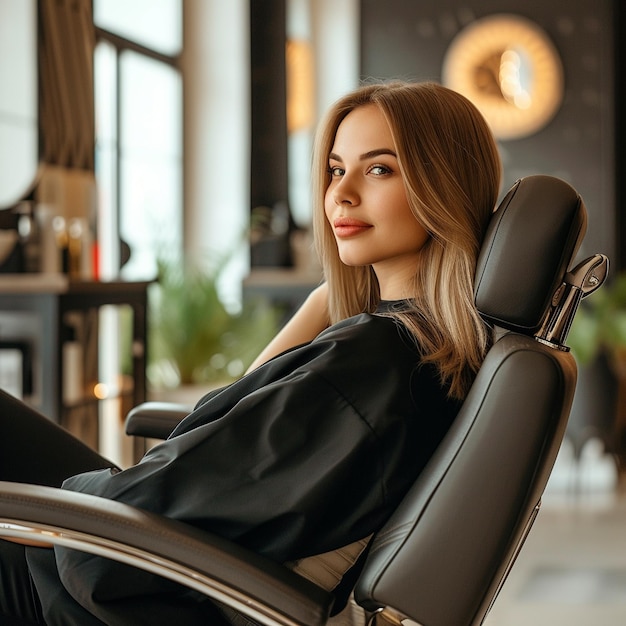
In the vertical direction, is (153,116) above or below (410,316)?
above

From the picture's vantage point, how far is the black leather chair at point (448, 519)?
1.17 meters

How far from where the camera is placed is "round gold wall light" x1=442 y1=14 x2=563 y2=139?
6.06 m

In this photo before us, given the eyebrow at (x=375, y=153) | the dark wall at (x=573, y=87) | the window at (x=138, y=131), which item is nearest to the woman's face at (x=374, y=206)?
the eyebrow at (x=375, y=153)

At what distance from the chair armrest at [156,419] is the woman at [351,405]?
33 centimetres

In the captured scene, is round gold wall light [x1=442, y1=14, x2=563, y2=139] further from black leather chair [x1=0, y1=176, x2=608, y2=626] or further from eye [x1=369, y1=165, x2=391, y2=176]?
black leather chair [x1=0, y1=176, x2=608, y2=626]

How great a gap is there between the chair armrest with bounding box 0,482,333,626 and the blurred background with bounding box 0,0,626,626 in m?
2.00

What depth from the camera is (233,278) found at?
6188 mm

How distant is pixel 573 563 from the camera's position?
11.8ft

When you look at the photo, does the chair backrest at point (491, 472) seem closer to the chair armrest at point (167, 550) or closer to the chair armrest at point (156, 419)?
the chair armrest at point (167, 550)

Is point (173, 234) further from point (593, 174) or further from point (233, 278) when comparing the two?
point (593, 174)

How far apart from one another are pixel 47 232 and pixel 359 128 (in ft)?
7.37

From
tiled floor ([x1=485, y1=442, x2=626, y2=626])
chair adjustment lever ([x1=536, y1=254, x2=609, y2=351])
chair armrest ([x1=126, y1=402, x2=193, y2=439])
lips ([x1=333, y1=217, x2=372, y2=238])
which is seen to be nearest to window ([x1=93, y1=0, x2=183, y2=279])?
tiled floor ([x1=485, y1=442, x2=626, y2=626])

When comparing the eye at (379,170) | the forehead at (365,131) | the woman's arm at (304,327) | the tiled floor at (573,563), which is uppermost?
the forehead at (365,131)

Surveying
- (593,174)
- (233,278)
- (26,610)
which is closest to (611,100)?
(593,174)
